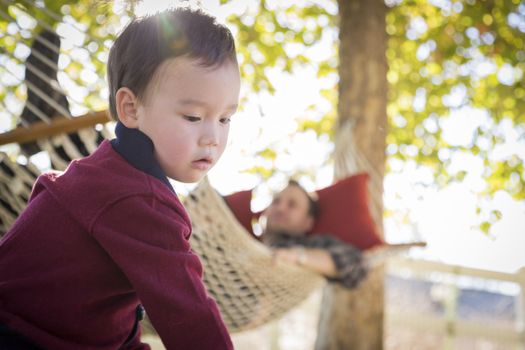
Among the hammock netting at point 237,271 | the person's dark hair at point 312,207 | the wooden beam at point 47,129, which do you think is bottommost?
the hammock netting at point 237,271

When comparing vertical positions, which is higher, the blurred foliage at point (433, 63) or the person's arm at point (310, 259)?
the blurred foliage at point (433, 63)

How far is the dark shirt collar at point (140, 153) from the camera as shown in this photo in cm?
83

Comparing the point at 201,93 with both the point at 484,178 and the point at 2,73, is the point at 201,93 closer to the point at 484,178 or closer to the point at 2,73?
the point at 2,73

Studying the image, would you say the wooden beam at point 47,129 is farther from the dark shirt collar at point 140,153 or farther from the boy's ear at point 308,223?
the boy's ear at point 308,223

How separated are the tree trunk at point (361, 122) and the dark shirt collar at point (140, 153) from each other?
2.36m

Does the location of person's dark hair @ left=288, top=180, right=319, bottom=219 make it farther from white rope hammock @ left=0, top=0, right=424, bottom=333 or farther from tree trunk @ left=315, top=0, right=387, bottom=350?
white rope hammock @ left=0, top=0, right=424, bottom=333

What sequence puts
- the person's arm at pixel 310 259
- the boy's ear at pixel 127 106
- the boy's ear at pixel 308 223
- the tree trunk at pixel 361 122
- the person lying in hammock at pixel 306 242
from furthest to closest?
the tree trunk at pixel 361 122 < the boy's ear at pixel 308 223 < the person lying in hammock at pixel 306 242 < the person's arm at pixel 310 259 < the boy's ear at pixel 127 106

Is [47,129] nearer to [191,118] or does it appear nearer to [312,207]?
[191,118]

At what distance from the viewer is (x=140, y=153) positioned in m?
0.83

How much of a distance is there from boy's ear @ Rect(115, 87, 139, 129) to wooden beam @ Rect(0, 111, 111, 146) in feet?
1.92

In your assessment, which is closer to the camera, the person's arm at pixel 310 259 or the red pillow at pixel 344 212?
the person's arm at pixel 310 259

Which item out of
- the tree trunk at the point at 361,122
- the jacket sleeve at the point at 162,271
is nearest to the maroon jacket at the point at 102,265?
the jacket sleeve at the point at 162,271

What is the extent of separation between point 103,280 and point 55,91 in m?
0.90

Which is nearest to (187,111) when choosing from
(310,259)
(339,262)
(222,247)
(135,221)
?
(135,221)
